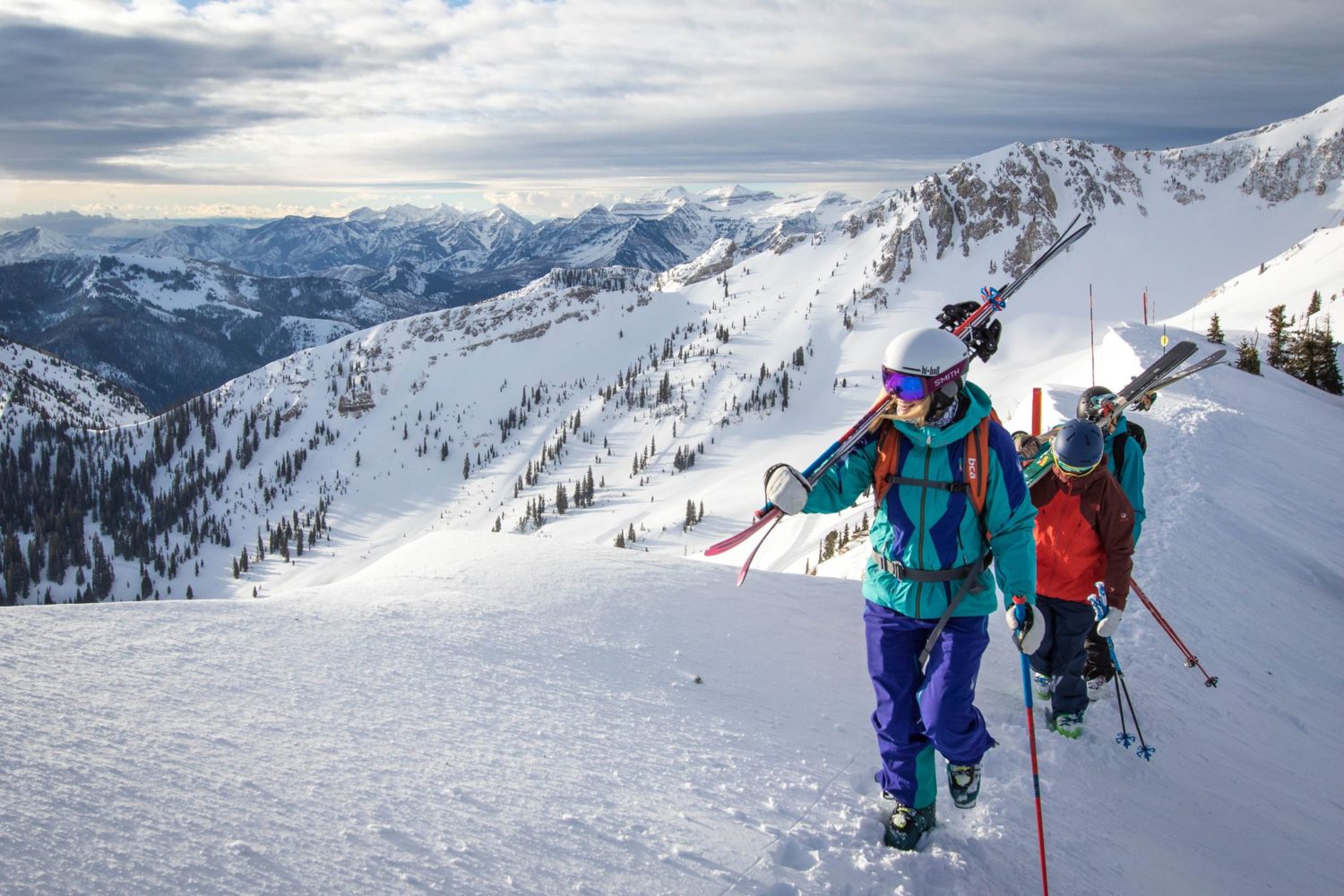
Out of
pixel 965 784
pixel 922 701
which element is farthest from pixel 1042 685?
pixel 922 701

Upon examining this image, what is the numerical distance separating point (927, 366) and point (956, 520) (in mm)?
1225

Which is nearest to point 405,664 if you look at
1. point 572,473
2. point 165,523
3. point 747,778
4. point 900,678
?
point 747,778

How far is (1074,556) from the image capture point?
7.55 meters

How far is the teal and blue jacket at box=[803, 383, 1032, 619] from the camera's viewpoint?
17.6ft

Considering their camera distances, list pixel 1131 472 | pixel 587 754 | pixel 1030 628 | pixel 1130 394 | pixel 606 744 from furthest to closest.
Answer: pixel 1130 394 → pixel 1131 472 → pixel 606 744 → pixel 587 754 → pixel 1030 628

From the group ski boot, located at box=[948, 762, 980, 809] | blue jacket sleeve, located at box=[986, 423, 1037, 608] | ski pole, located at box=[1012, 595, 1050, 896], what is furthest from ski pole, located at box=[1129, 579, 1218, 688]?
ski boot, located at box=[948, 762, 980, 809]

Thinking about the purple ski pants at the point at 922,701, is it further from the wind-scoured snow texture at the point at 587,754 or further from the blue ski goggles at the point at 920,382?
the blue ski goggles at the point at 920,382

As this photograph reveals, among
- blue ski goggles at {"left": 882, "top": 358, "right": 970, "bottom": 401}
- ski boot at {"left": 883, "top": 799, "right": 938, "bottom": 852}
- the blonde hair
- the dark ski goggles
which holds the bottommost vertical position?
ski boot at {"left": 883, "top": 799, "right": 938, "bottom": 852}

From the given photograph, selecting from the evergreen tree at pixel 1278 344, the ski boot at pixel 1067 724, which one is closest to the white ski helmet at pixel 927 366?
the ski boot at pixel 1067 724

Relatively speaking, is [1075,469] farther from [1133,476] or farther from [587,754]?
[587,754]

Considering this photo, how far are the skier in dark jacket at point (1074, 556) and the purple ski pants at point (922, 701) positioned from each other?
256 cm

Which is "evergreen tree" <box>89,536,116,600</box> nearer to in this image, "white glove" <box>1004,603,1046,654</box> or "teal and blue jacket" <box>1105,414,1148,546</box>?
"teal and blue jacket" <box>1105,414,1148,546</box>

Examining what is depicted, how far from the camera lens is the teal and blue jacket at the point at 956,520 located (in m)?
5.35

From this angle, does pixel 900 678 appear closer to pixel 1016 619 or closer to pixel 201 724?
pixel 1016 619
